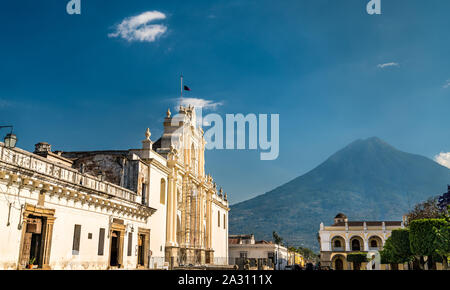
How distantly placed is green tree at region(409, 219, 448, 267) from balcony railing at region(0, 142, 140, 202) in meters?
20.8

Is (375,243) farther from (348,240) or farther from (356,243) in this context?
(348,240)

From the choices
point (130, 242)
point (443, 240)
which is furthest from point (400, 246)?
point (130, 242)

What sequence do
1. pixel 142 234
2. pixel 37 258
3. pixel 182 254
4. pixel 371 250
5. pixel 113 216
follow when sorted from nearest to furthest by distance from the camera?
1. pixel 37 258
2. pixel 113 216
3. pixel 142 234
4. pixel 182 254
5. pixel 371 250

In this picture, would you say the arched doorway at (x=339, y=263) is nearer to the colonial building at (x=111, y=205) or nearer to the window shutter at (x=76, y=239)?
the colonial building at (x=111, y=205)

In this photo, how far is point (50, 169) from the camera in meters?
18.6

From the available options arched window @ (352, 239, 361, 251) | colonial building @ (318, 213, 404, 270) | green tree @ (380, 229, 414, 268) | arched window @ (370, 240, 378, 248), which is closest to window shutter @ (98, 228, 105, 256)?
green tree @ (380, 229, 414, 268)

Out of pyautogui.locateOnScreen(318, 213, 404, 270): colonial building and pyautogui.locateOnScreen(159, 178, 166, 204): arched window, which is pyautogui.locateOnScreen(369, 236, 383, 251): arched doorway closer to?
pyautogui.locateOnScreen(318, 213, 404, 270): colonial building

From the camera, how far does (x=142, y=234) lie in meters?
29.5

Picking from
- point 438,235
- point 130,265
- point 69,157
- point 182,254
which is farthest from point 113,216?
point 438,235

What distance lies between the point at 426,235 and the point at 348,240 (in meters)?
44.9

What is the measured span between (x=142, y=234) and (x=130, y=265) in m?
2.93

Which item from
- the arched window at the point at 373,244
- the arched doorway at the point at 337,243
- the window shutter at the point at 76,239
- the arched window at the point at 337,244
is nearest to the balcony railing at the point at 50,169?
the window shutter at the point at 76,239

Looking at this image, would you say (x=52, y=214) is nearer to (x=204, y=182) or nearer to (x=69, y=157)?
(x=69, y=157)

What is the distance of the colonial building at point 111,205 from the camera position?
1652cm
